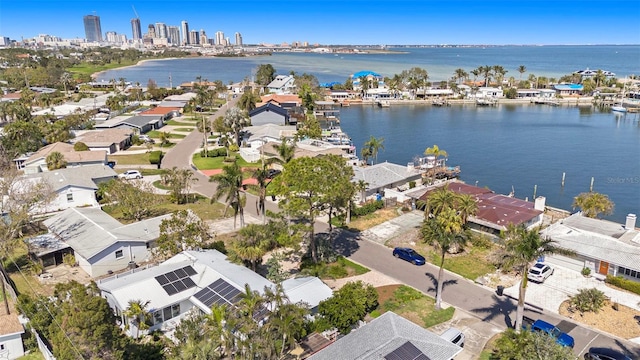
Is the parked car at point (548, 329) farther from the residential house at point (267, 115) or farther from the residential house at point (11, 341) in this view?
the residential house at point (267, 115)

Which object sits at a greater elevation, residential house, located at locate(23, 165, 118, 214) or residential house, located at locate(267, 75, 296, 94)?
residential house, located at locate(267, 75, 296, 94)

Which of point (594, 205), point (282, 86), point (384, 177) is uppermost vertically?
point (282, 86)

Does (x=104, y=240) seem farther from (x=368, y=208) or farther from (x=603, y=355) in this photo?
(x=603, y=355)

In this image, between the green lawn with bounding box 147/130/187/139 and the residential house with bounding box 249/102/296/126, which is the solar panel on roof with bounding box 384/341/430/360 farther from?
the residential house with bounding box 249/102/296/126

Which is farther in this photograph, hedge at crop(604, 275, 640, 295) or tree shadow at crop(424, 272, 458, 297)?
tree shadow at crop(424, 272, 458, 297)

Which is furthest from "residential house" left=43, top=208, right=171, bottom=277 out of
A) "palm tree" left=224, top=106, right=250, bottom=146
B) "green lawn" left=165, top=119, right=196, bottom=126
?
"green lawn" left=165, top=119, right=196, bottom=126

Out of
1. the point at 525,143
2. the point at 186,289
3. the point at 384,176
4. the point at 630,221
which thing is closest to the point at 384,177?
the point at 384,176
